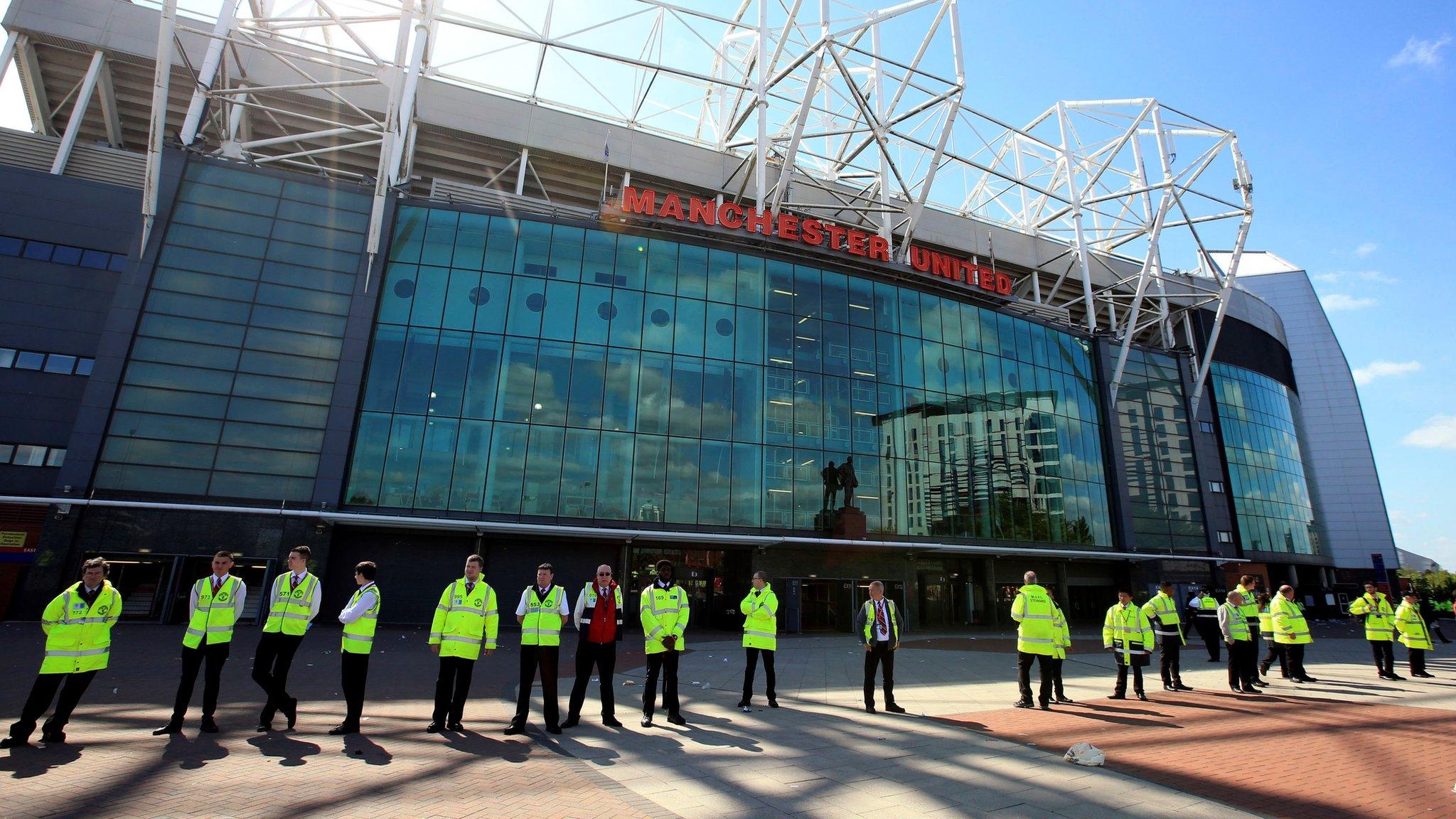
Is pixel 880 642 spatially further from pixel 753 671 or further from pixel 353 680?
pixel 353 680

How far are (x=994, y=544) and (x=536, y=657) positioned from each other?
2508 centimetres

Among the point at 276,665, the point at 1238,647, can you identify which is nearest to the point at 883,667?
the point at 1238,647

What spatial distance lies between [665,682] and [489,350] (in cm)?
1800

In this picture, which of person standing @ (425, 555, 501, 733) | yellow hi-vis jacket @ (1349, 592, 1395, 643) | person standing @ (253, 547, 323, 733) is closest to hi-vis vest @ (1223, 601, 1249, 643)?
yellow hi-vis jacket @ (1349, 592, 1395, 643)

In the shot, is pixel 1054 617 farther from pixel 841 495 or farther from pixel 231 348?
pixel 231 348

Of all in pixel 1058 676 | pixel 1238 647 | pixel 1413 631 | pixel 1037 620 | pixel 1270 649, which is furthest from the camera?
pixel 1270 649

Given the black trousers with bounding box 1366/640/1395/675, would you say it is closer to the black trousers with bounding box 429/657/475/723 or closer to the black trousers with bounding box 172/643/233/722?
the black trousers with bounding box 429/657/475/723

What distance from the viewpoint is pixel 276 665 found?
743cm

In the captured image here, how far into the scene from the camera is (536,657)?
26.6 feet

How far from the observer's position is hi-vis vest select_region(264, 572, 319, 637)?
7.56m

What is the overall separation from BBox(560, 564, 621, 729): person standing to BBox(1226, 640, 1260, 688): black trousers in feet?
36.2

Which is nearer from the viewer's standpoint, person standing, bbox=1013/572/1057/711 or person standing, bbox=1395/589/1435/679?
person standing, bbox=1013/572/1057/711

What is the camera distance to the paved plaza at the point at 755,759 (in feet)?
17.3

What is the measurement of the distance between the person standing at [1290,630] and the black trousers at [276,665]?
16.9 m
